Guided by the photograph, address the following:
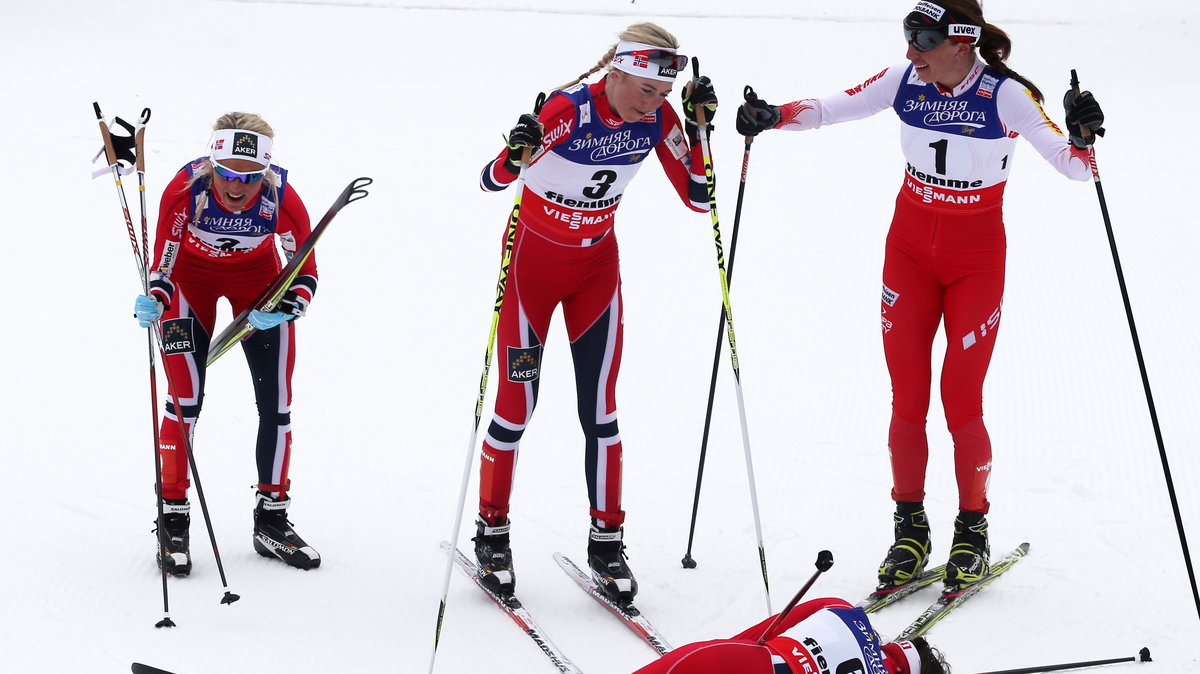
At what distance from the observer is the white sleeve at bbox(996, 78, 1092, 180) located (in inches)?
139

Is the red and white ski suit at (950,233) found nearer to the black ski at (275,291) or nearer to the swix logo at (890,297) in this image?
the swix logo at (890,297)

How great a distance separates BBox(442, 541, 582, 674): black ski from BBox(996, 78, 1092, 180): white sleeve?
6.98 ft

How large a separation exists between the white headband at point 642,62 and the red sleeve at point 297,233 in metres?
1.25

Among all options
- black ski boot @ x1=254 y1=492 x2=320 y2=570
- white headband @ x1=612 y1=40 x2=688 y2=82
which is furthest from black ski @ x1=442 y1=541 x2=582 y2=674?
white headband @ x1=612 y1=40 x2=688 y2=82

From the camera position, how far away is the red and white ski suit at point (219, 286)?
387 centimetres

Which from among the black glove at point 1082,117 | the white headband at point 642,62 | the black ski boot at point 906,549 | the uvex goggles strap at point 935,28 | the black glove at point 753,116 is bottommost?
the black ski boot at point 906,549

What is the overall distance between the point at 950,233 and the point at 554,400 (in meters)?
2.54

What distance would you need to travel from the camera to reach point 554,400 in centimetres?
579

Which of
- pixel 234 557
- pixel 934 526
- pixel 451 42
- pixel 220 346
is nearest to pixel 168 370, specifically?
pixel 220 346

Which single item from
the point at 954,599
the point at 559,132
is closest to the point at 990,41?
the point at 559,132

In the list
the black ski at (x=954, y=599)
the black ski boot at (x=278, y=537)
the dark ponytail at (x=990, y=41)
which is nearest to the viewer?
the dark ponytail at (x=990, y=41)

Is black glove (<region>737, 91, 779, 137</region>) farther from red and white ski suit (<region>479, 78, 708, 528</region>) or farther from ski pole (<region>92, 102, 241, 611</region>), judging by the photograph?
ski pole (<region>92, 102, 241, 611</region>)

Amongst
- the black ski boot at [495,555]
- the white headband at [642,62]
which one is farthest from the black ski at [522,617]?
the white headband at [642,62]

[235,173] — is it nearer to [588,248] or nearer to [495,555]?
[588,248]
